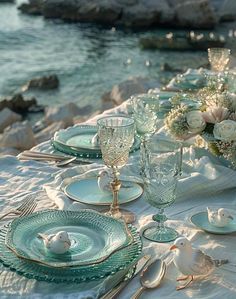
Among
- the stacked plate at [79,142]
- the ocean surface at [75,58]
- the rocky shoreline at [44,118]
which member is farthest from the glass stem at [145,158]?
the ocean surface at [75,58]

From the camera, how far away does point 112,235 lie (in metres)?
1.69

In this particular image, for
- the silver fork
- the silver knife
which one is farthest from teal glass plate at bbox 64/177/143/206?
the silver knife

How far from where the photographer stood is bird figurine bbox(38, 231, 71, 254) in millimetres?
1586

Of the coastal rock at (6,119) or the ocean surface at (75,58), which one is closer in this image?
the coastal rock at (6,119)

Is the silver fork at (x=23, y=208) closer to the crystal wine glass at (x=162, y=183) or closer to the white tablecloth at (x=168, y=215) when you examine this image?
the white tablecloth at (x=168, y=215)

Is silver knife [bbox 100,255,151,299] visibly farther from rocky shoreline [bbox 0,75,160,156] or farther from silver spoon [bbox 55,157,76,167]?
rocky shoreline [bbox 0,75,160,156]

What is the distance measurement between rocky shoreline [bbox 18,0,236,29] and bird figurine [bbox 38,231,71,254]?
55.9 feet

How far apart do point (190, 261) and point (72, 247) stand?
314 millimetres

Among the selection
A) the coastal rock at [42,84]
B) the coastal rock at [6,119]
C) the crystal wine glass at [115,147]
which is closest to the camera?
the crystal wine glass at [115,147]

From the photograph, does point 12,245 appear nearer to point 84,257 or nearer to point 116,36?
point 84,257

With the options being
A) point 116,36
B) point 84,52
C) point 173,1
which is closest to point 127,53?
point 84,52

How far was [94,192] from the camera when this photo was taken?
207cm

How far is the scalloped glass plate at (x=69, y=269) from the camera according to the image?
1504 millimetres

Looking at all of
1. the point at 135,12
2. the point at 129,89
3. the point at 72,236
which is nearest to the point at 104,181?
the point at 72,236
